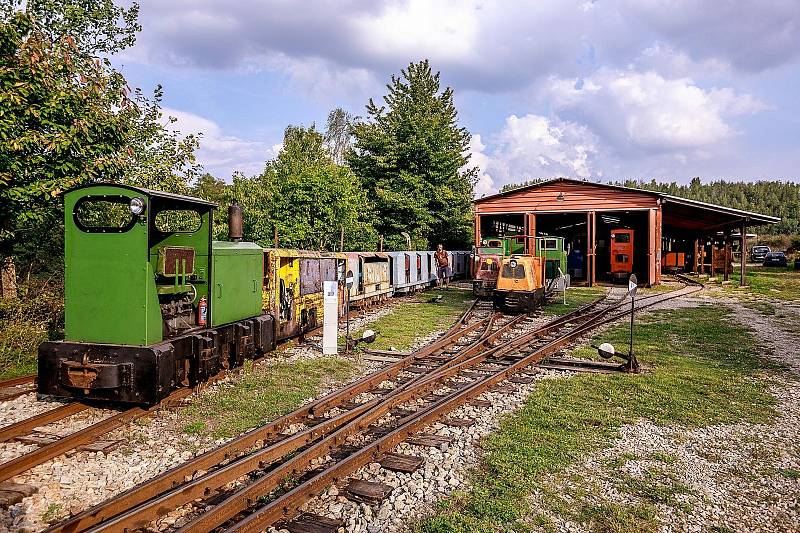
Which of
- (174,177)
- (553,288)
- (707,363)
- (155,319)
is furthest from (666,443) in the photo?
(553,288)

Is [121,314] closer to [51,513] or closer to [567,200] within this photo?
[51,513]

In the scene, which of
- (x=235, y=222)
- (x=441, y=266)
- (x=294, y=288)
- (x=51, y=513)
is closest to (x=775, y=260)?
(x=441, y=266)

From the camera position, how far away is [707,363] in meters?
10.3

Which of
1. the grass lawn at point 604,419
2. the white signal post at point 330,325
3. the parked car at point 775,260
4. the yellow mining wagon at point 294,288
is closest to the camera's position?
the grass lawn at point 604,419

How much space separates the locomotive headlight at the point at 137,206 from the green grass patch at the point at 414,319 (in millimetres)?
5923

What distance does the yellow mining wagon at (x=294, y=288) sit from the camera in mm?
10836

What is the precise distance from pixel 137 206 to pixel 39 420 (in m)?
2.90

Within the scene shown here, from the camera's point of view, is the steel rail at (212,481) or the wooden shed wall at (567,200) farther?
the wooden shed wall at (567,200)

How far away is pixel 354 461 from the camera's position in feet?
17.3

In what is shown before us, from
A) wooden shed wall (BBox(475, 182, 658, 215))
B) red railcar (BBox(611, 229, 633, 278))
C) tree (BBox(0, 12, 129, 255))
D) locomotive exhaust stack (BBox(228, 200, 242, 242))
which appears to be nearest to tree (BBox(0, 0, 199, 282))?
tree (BBox(0, 12, 129, 255))

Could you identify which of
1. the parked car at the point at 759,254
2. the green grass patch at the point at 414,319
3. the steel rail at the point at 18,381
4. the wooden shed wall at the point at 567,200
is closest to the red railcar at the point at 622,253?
the wooden shed wall at the point at 567,200

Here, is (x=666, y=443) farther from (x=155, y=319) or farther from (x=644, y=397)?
(x=155, y=319)

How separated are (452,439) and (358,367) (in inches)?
145

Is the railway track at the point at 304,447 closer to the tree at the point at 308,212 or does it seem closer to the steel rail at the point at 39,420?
the steel rail at the point at 39,420
